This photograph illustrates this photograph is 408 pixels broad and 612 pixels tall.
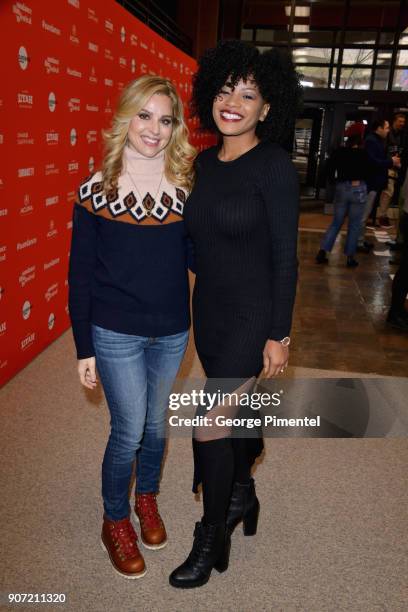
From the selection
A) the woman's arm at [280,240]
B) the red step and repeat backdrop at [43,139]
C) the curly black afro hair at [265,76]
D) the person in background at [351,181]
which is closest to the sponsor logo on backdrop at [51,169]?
the red step and repeat backdrop at [43,139]

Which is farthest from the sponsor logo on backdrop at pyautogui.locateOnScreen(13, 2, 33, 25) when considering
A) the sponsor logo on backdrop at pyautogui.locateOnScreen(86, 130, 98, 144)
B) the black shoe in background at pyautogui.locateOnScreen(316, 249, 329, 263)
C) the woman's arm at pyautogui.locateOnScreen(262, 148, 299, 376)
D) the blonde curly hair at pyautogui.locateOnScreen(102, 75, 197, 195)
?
the black shoe in background at pyautogui.locateOnScreen(316, 249, 329, 263)

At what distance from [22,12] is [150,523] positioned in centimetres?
291

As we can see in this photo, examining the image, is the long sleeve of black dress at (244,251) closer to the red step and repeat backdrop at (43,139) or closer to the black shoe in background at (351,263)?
the red step and repeat backdrop at (43,139)

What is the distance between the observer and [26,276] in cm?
353

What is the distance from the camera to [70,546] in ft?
6.84

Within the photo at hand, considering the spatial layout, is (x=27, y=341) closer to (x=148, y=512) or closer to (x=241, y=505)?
(x=148, y=512)

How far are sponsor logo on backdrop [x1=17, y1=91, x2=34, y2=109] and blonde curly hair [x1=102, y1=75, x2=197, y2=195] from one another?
5.83 ft

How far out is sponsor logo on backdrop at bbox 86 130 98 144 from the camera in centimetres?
437

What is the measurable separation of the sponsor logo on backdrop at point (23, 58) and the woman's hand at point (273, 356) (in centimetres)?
248

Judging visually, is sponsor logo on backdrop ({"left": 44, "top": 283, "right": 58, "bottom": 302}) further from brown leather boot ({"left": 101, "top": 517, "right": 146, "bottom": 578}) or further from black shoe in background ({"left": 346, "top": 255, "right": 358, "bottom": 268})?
black shoe in background ({"left": 346, "top": 255, "right": 358, "bottom": 268})

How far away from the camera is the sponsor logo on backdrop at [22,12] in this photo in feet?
10.1

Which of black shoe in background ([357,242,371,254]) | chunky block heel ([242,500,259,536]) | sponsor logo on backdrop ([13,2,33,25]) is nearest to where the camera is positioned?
chunky block heel ([242,500,259,536])

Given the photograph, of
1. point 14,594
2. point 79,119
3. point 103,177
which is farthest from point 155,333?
point 79,119

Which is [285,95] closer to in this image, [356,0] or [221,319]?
[221,319]
